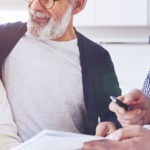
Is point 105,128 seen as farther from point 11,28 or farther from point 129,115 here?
point 11,28

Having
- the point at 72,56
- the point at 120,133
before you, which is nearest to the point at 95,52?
the point at 72,56

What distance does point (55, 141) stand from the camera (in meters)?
0.66

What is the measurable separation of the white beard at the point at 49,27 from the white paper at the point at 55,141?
0.47 meters

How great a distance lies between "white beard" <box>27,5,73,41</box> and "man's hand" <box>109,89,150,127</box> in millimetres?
287

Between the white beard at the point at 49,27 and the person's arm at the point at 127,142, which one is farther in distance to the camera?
the white beard at the point at 49,27

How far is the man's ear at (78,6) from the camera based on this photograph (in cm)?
114

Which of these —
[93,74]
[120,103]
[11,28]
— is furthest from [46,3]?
[120,103]

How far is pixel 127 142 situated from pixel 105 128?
33 centimetres

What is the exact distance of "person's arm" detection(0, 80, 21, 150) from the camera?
95 cm

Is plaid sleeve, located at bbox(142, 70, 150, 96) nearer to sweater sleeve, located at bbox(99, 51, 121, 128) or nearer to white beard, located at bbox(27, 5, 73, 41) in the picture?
sweater sleeve, located at bbox(99, 51, 121, 128)

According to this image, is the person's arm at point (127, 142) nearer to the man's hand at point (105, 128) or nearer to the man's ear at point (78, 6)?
the man's hand at point (105, 128)

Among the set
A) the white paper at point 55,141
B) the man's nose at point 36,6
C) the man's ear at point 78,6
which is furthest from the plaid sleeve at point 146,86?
the white paper at point 55,141

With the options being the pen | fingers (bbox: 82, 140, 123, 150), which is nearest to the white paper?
fingers (bbox: 82, 140, 123, 150)

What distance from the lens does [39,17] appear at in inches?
41.4
